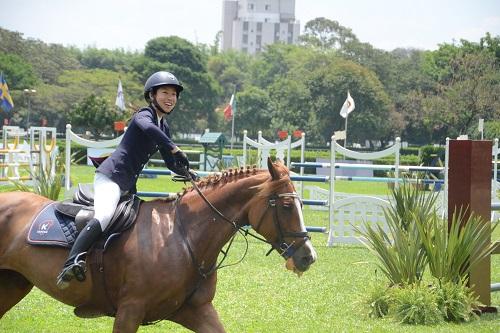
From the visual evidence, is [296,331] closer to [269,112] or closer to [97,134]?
[97,134]

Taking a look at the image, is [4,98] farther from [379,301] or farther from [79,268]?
[79,268]

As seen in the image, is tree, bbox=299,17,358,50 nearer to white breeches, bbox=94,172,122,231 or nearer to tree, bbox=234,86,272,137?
tree, bbox=234,86,272,137

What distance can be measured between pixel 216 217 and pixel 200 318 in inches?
29.5

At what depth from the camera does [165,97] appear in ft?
19.6

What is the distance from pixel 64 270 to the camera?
558 cm

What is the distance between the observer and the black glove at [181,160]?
570 cm

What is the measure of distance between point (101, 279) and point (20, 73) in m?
76.2

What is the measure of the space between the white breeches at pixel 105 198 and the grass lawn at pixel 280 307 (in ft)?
8.24

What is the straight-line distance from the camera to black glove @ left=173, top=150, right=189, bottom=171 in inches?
225

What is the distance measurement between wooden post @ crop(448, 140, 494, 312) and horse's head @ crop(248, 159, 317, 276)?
3.70m

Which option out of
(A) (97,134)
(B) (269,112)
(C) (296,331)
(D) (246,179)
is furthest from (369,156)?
(B) (269,112)

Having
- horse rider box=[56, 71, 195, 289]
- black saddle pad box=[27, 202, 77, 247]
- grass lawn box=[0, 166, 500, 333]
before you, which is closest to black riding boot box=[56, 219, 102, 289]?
horse rider box=[56, 71, 195, 289]

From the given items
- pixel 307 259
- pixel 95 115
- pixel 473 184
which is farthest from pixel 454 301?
Answer: pixel 95 115

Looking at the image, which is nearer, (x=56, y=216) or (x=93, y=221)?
(x=93, y=221)
